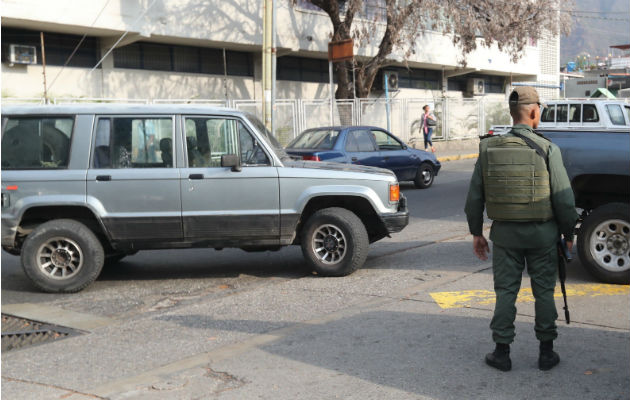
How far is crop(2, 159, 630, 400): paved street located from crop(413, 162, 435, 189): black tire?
298 inches

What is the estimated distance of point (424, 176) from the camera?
16.2 metres

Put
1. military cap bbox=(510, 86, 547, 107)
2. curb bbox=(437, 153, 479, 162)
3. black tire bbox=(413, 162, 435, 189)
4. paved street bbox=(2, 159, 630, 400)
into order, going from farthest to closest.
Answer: curb bbox=(437, 153, 479, 162) < black tire bbox=(413, 162, 435, 189) < military cap bbox=(510, 86, 547, 107) < paved street bbox=(2, 159, 630, 400)

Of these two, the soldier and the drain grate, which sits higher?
the soldier

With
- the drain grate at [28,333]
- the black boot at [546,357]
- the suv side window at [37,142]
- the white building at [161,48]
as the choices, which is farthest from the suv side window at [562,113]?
the drain grate at [28,333]

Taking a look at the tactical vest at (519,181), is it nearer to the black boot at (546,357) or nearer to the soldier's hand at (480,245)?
the soldier's hand at (480,245)

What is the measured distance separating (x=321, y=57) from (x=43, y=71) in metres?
12.6

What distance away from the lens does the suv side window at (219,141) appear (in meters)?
7.45

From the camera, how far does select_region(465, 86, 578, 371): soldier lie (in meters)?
4.41

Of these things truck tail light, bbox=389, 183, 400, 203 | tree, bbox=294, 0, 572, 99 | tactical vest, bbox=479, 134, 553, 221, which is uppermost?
tree, bbox=294, 0, 572, 99

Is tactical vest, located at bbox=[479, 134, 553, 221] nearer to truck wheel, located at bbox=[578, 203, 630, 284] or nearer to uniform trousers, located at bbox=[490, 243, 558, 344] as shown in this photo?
uniform trousers, located at bbox=[490, 243, 558, 344]

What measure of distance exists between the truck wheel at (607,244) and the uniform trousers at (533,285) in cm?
250

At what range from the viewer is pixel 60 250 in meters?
7.28

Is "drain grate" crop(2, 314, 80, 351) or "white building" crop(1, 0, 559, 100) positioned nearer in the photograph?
"drain grate" crop(2, 314, 80, 351)

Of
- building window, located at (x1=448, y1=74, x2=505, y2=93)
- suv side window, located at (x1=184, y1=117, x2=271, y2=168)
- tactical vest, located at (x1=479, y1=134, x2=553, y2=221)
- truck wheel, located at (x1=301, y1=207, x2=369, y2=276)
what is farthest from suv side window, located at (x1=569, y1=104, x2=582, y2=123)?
building window, located at (x1=448, y1=74, x2=505, y2=93)
